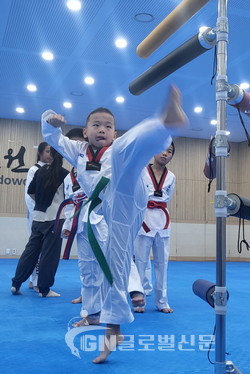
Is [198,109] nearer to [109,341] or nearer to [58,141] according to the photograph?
[58,141]

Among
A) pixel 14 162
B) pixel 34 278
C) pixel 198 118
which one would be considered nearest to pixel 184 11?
pixel 34 278

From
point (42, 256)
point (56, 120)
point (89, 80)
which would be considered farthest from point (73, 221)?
point (89, 80)

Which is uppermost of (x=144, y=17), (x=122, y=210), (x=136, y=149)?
(x=144, y=17)

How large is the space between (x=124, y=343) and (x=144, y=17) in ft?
14.9

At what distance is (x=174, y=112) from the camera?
144 centimetres

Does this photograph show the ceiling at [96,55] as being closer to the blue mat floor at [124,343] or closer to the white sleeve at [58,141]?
the white sleeve at [58,141]

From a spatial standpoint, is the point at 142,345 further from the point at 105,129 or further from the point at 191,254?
the point at 191,254

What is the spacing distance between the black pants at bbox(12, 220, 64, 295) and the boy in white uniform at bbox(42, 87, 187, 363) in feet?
6.42

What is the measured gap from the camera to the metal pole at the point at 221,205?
59.7 inches

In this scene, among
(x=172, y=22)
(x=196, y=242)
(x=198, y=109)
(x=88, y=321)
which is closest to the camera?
(x=172, y=22)

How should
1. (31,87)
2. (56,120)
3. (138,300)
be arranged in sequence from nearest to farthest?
1. (56,120)
2. (138,300)
3. (31,87)

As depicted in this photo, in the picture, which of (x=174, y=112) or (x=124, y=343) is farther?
(x=124, y=343)

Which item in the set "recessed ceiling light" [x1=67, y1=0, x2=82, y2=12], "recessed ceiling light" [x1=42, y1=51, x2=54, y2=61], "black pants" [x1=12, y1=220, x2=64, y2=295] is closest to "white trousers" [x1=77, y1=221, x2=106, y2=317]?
"black pants" [x1=12, y1=220, x2=64, y2=295]

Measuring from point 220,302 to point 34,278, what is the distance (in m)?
3.70
